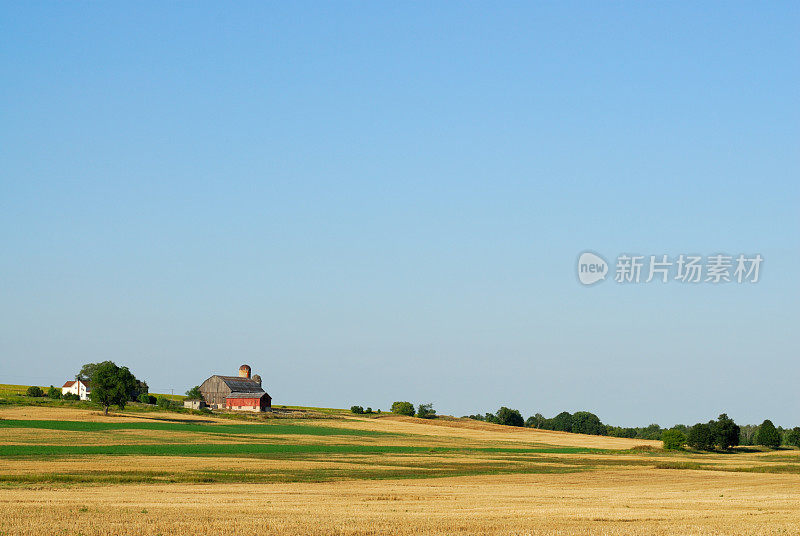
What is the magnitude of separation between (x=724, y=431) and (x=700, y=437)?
490cm

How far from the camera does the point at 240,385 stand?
188375 mm

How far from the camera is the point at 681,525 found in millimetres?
33344

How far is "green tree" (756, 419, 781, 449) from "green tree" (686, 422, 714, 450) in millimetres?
24700

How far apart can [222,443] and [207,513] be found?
5900 centimetres

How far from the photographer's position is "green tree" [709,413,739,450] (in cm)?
12271

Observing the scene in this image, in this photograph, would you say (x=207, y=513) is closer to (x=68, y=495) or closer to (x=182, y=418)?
(x=68, y=495)

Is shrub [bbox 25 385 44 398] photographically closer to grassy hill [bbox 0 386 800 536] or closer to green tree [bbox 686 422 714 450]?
grassy hill [bbox 0 386 800 536]

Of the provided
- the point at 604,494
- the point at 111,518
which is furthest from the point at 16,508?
the point at 604,494

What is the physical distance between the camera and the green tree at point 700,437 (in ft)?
396

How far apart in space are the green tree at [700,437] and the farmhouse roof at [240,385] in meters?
94.8

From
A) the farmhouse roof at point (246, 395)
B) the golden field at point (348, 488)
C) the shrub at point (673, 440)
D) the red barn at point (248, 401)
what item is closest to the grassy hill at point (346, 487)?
the golden field at point (348, 488)

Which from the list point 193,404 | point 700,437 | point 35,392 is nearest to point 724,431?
point 700,437

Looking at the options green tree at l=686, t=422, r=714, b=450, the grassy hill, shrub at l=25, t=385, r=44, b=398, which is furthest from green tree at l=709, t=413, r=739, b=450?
shrub at l=25, t=385, r=44, b=398

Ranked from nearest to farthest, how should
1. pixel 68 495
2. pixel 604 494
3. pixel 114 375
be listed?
pixel 68 495
pixel 604 494
pixel 114 375
